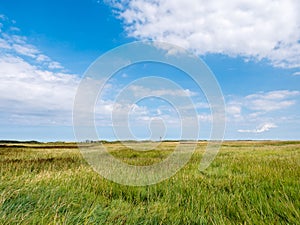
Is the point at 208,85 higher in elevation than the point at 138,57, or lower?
lower

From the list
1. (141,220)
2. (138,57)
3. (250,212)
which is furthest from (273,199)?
(138,57)

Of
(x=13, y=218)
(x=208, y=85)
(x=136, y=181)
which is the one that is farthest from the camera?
(x=208, y=85)

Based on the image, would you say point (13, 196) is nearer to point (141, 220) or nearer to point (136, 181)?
point (141, 220)

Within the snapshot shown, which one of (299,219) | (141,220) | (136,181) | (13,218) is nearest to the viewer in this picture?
(13,218)

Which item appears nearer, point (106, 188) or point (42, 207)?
point (42, 207)

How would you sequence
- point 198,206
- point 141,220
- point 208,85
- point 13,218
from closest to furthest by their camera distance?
point 13,218 → point 141,220 → point 198,206 → point 208,85

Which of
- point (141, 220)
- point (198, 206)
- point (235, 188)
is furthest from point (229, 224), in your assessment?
point (235, 188)

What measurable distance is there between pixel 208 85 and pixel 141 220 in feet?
18.8

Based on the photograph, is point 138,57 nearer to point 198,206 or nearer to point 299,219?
point 198,206

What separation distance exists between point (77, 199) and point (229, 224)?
2657 mm

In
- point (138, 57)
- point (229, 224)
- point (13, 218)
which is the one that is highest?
point (138, 57)

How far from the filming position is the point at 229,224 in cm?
378

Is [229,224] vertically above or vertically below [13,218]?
below

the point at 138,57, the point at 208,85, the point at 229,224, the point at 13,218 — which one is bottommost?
the point at 229,224
